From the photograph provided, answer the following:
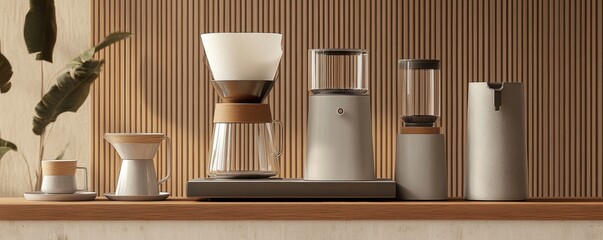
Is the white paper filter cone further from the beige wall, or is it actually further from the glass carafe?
the beige wall

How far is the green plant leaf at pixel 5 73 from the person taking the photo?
3445mm

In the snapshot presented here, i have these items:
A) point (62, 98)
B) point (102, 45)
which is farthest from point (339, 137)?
point (62, 98)

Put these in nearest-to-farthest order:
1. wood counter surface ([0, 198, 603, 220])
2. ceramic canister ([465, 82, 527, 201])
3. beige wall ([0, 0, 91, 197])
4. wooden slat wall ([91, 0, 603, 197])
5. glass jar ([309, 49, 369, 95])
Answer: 1. wood counter surface ([0, 198, 603, 220])
2. ceramic canister ([465, 82, 527, 201])
3. glass jar ([309, 49, 369, 95])
4. wooden slat wall ([91, 0, 603, 197])
5. beige wall ([0, 0, 91, 197])

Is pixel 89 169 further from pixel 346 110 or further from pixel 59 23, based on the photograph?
pixel 346 110

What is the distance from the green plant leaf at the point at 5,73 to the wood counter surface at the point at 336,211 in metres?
1.27

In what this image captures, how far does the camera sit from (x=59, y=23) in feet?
11.8

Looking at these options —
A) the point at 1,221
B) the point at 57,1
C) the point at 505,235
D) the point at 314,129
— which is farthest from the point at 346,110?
the point at 57,1

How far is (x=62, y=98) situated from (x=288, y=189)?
1.33 meters

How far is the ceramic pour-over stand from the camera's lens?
2463mm

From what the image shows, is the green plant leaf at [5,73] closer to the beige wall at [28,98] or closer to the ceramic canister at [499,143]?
the beige wall at [28,98]

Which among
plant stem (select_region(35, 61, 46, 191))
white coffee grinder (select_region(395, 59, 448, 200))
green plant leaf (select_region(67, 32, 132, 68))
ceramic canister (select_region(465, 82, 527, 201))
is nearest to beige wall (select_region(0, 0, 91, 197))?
plant stem (select_region(35, 61, 46, 191))

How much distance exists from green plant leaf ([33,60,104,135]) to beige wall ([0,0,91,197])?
8 cm

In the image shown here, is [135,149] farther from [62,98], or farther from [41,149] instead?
[41,149]

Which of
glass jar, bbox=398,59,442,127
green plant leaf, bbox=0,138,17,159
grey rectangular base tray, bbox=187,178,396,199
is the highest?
glass jar, bbox=398,59,442,127
